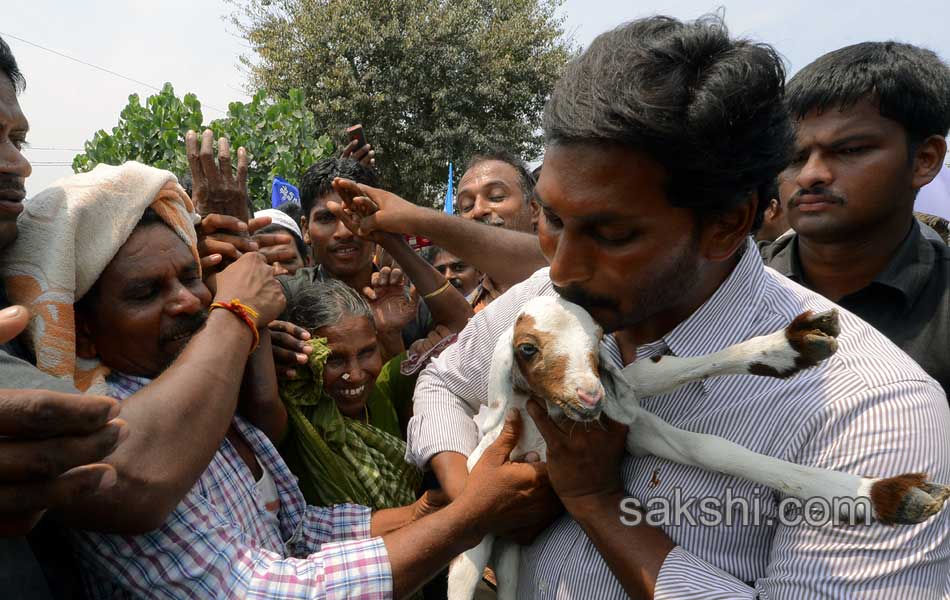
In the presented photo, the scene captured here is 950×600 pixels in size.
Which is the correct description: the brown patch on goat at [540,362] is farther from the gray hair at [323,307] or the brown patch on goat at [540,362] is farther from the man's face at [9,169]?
the gray hair at [323,307]

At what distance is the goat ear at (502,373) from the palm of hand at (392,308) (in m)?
1.86

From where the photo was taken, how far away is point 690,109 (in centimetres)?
145

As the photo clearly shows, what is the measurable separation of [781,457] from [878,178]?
143cm

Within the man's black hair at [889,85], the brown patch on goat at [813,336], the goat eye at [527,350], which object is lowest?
the goat eye at [527,350]

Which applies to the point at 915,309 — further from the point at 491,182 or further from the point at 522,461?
the point at 491,182

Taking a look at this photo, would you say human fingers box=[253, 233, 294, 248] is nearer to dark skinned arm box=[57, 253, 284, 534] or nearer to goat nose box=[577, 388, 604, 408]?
dark skinned arm box=[57, 253, 284, 534]

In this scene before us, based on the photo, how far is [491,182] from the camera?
4707 millimetres

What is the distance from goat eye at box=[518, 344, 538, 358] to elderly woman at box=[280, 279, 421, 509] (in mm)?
1197

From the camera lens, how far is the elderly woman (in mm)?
2602

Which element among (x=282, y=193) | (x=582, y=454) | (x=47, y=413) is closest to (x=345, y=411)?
(x=582, y=454)

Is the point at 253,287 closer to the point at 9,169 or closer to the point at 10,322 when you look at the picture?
the point at 9,169

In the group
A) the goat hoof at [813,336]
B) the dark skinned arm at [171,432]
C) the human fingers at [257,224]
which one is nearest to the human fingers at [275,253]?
the human fingers at [257,224]

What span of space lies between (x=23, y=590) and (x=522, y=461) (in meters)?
1.17

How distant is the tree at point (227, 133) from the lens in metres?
9.96
